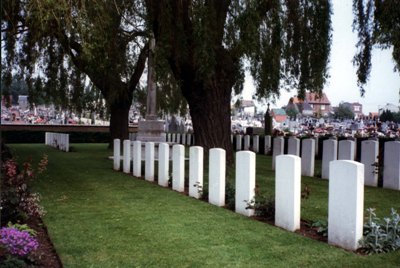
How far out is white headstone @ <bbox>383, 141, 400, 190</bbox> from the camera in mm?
8719

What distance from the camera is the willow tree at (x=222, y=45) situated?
29.7 feet

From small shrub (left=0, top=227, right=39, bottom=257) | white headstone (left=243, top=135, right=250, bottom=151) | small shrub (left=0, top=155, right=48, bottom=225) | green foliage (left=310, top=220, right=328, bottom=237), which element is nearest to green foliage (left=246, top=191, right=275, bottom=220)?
green foliage (left=310, top=220, right=328, bottom=237)

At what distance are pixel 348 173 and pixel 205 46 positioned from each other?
16.7 feet

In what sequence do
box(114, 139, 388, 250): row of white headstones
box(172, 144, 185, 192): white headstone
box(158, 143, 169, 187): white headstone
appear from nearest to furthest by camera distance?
box(114, 139, 388, 250): row of white headstones, box(172, 144, 185, 192): white headstone, box(158, 143, 169, 187): white headstone

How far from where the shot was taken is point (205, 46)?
893cm

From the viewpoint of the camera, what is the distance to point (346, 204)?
450 centimetres

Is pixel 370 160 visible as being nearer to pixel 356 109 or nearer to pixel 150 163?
pixel 150 163

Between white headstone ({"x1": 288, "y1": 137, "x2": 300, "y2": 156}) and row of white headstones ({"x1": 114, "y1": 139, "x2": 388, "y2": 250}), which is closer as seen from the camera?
row of white headstones ({"x1": 114, "y1": 139, "x2": 388, "y2": 250})

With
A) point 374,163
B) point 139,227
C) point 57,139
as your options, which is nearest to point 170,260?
point 139,227

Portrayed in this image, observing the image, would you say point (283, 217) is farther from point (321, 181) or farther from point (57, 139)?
point (57, 139)

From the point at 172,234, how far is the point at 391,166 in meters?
5.67

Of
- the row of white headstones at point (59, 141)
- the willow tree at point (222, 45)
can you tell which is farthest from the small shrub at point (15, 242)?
the row of white headstones at point (59, 141)

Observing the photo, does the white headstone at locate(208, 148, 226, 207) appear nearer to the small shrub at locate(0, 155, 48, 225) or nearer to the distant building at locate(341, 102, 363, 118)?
the small shrub at locate(0, 155, 48, 225)

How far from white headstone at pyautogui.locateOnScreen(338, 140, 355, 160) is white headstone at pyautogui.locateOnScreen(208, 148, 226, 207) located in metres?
4.38
